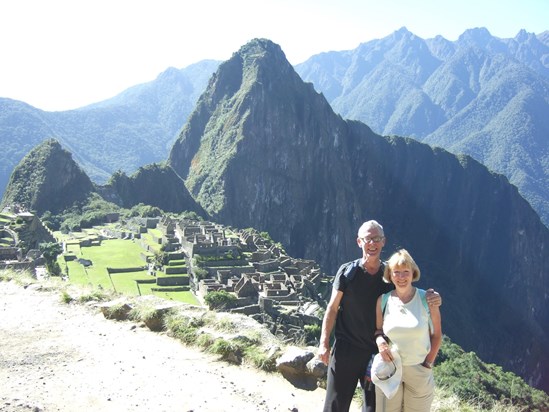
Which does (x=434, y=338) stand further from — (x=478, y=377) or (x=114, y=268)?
(x=114, y=268)

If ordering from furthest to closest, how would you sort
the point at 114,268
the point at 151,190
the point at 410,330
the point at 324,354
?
the point at 151,190 < the point at 114,268 < the point at 324,354 < the point at 410,330

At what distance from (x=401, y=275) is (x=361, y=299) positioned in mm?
620

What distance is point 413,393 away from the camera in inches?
216

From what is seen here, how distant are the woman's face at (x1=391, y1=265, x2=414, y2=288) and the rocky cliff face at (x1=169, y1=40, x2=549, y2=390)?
9520 centimetres

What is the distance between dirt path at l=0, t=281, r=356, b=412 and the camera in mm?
7375

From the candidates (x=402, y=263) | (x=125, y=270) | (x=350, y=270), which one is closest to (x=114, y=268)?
(x=125, y=270)

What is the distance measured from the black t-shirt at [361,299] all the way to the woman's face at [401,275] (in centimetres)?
38

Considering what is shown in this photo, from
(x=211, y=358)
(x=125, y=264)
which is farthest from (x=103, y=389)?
(x=125, y=264)

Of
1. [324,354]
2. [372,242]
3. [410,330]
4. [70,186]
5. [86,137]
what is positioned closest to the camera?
[410,330]

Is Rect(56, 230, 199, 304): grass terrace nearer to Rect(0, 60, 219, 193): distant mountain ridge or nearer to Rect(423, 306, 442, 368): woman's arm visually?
Rect(423, 306, 442, 368): woman's arm

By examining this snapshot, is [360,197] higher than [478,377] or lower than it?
higher

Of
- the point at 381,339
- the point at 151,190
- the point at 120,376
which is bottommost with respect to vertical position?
the point at 151,190

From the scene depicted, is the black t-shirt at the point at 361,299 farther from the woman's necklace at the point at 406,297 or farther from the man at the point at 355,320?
the woman's necklace at the point at 406,297

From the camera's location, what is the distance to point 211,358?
9.02m
